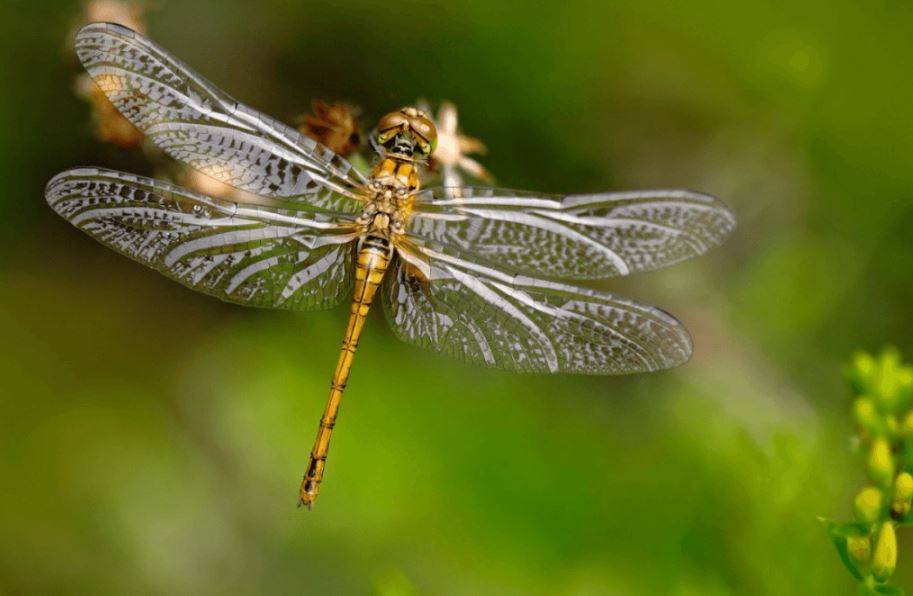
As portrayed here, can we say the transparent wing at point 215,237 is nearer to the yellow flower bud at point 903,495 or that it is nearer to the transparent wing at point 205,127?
the transparent wing at point 205,127

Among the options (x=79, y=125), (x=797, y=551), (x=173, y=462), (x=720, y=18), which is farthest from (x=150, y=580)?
(x=720, y=18)

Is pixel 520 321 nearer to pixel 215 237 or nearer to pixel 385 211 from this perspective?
pixel 385 211

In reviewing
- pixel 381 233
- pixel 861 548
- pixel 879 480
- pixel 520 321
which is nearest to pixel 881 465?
pixel 879 480

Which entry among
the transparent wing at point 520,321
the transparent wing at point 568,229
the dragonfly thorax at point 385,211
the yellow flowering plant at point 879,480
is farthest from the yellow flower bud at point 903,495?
the dragonfly thorax at point 385,211

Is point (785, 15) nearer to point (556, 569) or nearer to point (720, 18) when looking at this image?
point (720, 18)

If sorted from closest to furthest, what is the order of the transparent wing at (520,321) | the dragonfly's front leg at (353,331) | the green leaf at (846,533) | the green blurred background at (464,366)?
1. the green leaf at (846,533)
2. the transparent wing at (520,321)
3. the dragonfly's front leg at (353,331)
4. the green blurred background at (464,366)

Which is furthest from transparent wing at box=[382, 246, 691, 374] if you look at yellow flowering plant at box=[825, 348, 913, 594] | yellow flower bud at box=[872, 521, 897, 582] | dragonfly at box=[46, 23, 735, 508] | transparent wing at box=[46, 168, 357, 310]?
yellow flower bud at box=[872, 521, 897, 582]

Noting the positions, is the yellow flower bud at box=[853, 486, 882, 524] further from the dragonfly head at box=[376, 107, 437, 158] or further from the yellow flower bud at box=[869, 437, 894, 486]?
the dragonfly head at box=[376, 107, 437, 158]
